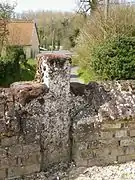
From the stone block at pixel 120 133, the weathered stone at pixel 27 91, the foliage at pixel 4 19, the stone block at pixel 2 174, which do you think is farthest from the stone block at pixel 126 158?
the foliage at pixel 4 19

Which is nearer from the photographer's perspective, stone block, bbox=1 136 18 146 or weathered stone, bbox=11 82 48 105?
stone block, bbox=1 136 18 146

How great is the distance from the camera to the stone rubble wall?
4.42 m

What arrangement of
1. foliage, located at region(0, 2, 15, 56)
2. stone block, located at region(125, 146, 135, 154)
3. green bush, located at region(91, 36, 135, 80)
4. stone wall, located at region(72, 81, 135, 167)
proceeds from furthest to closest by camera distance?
1. foliage, located at region(0, 2, 15, 56)
2. green bush, located at region(91, 36, 135, 80)
3. stone block, located at region(125, 146, 135, 154)
4. stone wall, located at region(72, 81, 135, 167)

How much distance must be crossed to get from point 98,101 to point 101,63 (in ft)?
33.5

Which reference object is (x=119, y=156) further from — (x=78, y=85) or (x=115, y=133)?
(x=78, y=85)

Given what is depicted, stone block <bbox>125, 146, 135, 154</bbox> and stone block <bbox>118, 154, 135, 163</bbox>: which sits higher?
stone block <bbox>125, 146, 135, 154</bbox>

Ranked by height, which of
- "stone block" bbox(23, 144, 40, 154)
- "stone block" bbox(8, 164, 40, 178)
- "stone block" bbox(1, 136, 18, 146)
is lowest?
"stone block" bbox(8, 164, 40, 178)

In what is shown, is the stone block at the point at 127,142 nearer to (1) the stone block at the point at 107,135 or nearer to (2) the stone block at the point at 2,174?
(1) the stone block at the point at 107,135

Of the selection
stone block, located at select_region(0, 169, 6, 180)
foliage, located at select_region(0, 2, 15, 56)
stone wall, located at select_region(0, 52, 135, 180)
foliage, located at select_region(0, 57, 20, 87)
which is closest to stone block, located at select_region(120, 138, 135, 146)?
stone wall, located at select_region(0, 52, 135, 180)

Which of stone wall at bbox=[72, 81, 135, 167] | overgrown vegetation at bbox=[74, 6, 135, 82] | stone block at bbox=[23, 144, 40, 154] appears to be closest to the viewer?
stone block at bbox=[23, 144, 40, 154]

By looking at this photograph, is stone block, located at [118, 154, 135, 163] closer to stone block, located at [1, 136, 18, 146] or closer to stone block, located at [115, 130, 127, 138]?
stone block, located at [115, 130, 127, 138]

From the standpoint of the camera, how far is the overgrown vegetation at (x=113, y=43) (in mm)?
14141

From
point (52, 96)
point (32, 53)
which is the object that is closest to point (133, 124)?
point (52, 96)

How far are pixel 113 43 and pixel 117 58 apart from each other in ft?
2.24
